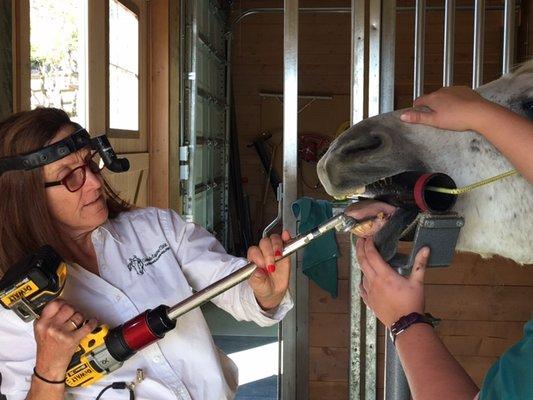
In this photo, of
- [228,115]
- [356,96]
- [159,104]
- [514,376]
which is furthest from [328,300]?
[228,115]

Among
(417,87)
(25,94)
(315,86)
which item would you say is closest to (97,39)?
(25,94)

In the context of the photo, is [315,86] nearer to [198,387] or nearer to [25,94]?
[25,94]

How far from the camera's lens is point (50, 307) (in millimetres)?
1106

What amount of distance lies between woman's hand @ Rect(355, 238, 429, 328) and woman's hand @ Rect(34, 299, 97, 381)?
1.68 ft

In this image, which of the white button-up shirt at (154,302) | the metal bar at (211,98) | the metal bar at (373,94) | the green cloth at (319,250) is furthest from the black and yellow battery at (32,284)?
the metal bar at (211,98)

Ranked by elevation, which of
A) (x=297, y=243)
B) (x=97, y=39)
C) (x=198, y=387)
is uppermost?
(x=97, y=39)

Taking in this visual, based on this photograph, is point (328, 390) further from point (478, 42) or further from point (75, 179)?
point (75, 179)

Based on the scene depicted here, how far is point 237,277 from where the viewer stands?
1102mm

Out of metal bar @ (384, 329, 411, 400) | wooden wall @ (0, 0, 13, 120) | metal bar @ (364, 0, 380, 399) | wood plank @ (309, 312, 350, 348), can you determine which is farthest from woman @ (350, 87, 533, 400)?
wood plank @ (309, 312, 350, 348)

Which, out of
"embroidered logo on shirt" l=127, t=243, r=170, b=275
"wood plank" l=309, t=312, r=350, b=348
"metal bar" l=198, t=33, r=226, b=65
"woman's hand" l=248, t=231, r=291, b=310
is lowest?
"wood plank" l=309, t=312, r=350, b=348

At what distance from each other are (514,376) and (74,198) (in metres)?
0.96

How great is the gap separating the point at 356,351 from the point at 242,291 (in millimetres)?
1235

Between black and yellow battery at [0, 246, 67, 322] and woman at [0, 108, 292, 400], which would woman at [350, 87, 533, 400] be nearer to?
woman at [0, 108, 292, 400]

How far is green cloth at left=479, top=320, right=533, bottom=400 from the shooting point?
0.74m
